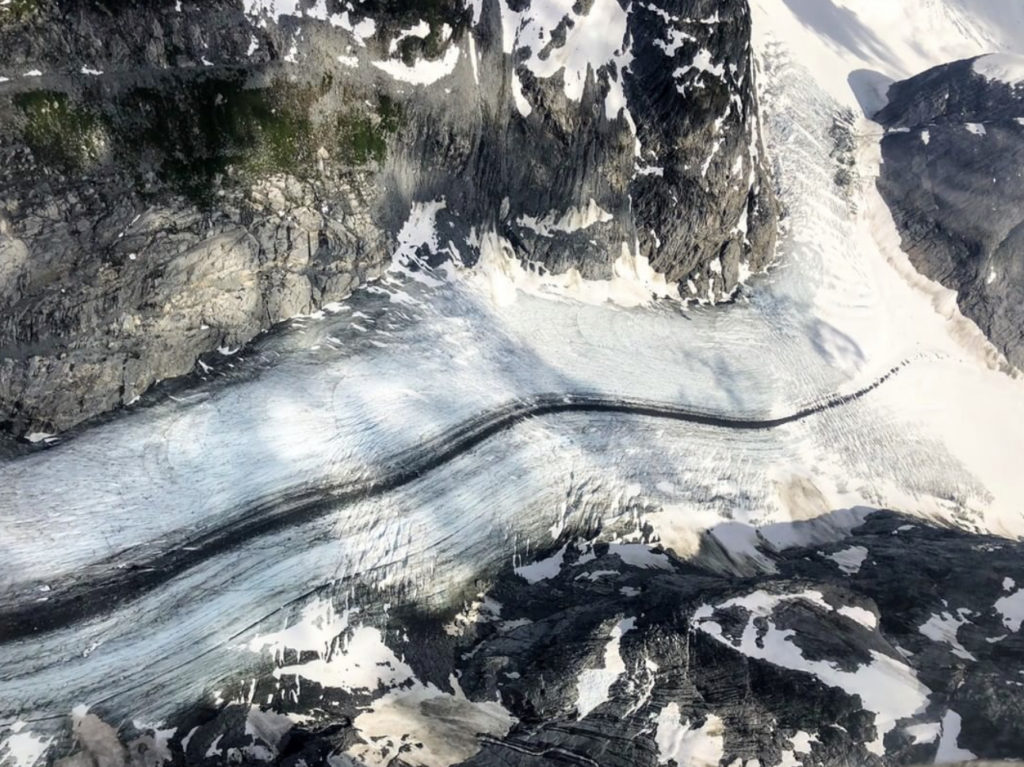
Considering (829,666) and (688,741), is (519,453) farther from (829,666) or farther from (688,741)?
(829,666)

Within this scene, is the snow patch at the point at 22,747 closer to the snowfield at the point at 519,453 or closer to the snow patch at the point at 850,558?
the snowfield at the point at 519,453

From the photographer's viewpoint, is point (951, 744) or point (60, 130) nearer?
point (951, 744)

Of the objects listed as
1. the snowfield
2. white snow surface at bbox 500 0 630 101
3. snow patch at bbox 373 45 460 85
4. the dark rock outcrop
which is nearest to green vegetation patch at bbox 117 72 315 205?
snow patch at bbox 373 45 460 85

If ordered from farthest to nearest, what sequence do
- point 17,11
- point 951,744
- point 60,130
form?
1. point 60,130
2. point 17,11
3. point 951,744

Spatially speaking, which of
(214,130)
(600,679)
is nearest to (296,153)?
(214,130)

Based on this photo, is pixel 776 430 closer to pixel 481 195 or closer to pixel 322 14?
pixel 481 195
